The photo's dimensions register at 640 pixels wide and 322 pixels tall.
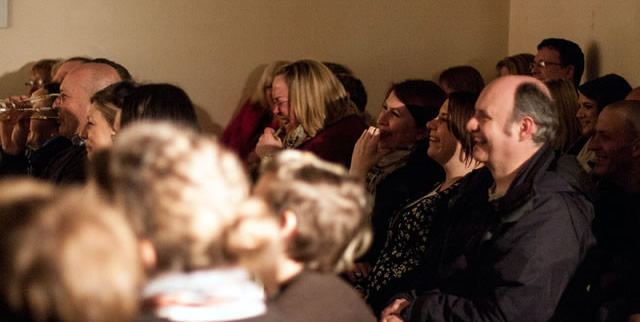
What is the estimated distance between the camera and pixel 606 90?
143 inches

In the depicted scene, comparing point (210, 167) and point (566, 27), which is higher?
point (210, 167)

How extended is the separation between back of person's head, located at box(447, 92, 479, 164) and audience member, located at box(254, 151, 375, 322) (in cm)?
134

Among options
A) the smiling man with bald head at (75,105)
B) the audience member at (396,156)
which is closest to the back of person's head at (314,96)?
the audience member at (396,156)

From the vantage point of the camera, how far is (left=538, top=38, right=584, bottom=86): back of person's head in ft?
14.2

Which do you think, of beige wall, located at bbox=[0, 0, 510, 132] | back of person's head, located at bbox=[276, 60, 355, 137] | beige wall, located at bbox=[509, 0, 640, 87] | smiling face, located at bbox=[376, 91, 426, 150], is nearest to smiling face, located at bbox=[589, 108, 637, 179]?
smiling face, located at bbox=[376, 91, 426, 150]

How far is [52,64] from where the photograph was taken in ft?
17.5

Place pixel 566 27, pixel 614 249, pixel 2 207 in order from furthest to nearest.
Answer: pixel 566 27
pixel 614 249
pixel 2 207

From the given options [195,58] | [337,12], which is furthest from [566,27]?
[195,58]

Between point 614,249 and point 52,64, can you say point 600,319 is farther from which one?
point 52,64

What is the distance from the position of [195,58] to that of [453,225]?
10.8 feet

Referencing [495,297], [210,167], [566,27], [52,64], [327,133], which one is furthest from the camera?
[52,64]

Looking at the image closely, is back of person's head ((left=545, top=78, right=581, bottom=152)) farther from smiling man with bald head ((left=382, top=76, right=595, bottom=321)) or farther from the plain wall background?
the plain wall background

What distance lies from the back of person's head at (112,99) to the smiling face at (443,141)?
104 centimetres

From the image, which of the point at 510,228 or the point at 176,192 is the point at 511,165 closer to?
the point at 510,228
